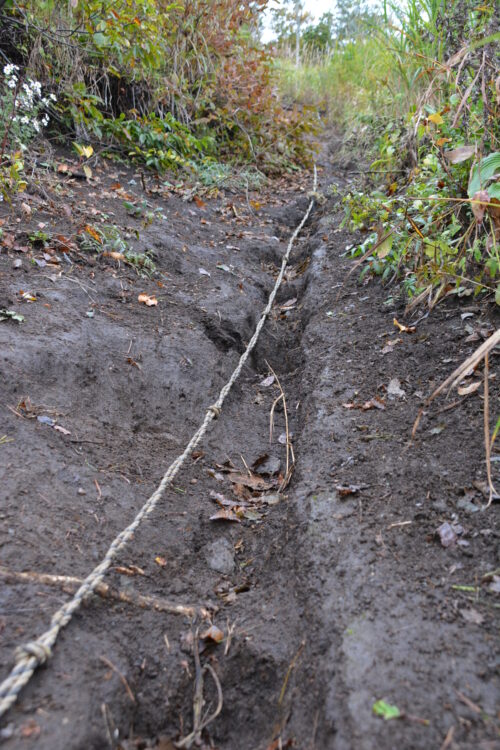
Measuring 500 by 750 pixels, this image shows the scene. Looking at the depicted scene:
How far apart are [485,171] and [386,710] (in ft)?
6.23

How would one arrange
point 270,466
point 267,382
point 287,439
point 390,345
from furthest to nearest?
point 267,382, point 390,345, point 287,439, point 270,466

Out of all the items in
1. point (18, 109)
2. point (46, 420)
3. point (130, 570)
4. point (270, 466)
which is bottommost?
point (270, 466)

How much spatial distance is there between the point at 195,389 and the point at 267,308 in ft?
3.84

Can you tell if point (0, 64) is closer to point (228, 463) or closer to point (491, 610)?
point (228, 463)

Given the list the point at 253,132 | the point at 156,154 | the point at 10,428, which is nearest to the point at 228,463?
the point at 10,428

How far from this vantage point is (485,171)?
83.7 inches

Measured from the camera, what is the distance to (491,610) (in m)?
1.41

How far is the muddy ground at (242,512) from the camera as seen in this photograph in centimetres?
131

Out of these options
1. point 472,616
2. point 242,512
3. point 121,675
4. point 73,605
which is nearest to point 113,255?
point 242,512

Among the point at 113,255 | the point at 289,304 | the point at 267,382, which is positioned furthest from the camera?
the point at 289,304

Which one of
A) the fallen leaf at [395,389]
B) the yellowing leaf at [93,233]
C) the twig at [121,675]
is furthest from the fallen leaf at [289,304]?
the twig at [121,675]

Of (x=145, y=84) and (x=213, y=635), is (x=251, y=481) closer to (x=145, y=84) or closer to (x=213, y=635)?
(x=213, y=635)

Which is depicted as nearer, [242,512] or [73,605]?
[73,605]

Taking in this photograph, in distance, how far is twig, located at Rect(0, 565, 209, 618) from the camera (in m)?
1.54
